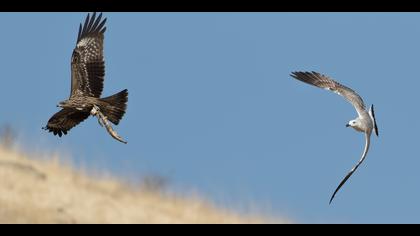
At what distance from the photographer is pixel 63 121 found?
60.8 feet

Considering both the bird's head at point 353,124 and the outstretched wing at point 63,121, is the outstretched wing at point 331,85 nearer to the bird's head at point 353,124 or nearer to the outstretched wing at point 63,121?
the bird's head at point 353,124

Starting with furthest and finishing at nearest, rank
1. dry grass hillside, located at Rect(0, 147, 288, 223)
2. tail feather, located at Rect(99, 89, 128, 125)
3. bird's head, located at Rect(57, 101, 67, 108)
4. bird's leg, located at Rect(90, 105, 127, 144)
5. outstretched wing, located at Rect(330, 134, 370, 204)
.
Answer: dry grass hillside, located at Rect(0, 147, 288, 223), bird's head, located at Rect(57, 101, 67, 108), tail feather, located at Rect(99, 89, 128, 125), bird's leg, located at Rect(90, 105, 127, 144), outstretched wing, located at Rect(330, 134, 370, 204)

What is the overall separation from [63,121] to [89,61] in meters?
0.85

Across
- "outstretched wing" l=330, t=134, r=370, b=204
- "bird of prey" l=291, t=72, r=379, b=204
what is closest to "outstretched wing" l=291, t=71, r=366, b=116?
"bird of prey" l=291, t=72, r=379, b=204

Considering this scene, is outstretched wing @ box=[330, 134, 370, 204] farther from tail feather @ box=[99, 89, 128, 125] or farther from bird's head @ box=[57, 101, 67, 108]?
bird's head @ box=[57, 101, 67, 108]

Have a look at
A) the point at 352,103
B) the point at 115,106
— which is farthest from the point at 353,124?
the point at 115,106

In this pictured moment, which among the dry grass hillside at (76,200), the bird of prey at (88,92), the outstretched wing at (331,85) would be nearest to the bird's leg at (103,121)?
the bird of prey at (88,92)

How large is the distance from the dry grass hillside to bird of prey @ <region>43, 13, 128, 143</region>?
564 centimetres

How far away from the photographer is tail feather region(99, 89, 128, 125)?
1770 centimetres

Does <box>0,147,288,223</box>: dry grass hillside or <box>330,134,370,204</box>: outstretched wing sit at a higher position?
<box>0,147,288,223</box>: dry grass hillside

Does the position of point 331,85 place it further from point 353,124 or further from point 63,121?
point 63,121

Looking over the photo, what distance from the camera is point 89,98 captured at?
1828 cm

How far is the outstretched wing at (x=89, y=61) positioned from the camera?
18641 mm
